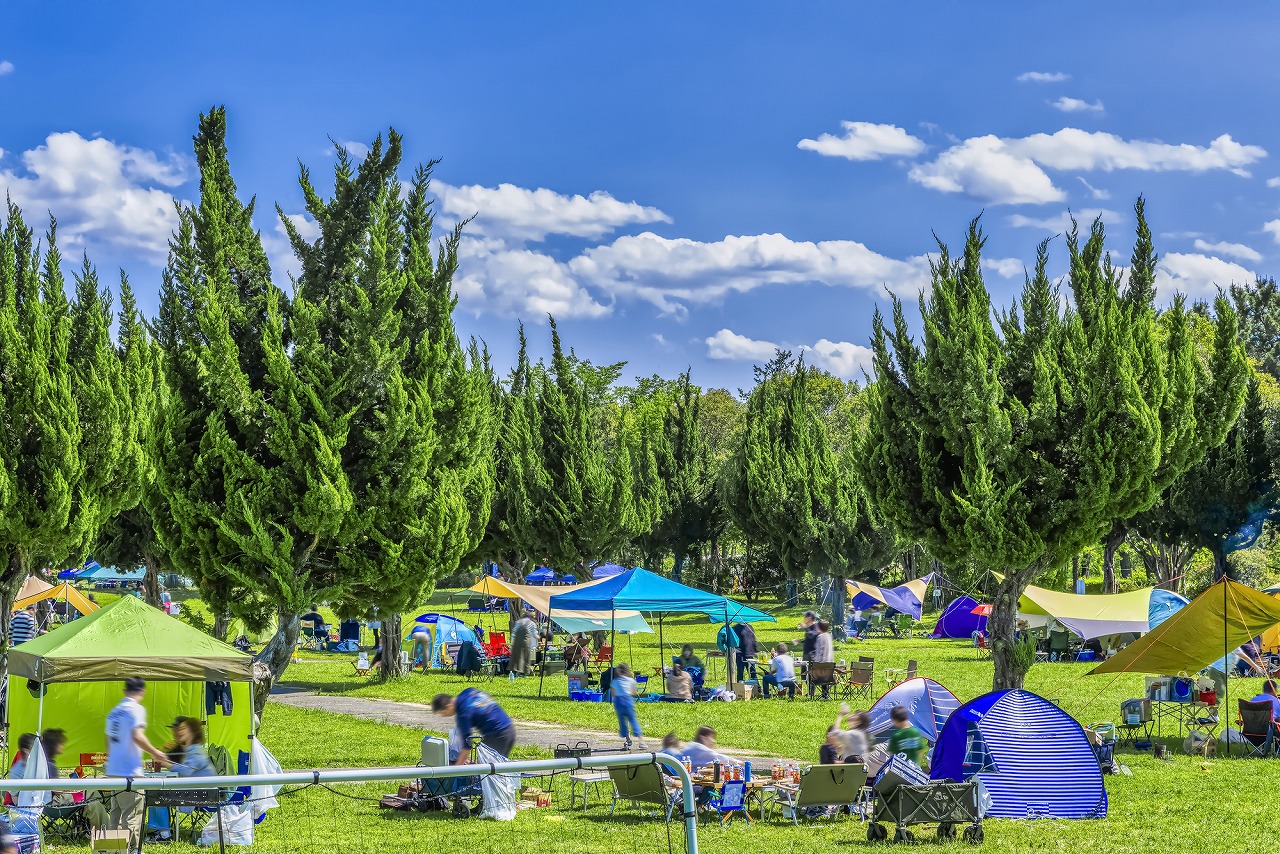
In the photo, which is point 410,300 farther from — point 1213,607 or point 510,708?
point 1213,607

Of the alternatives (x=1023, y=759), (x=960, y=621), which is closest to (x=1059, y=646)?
(x=960, y=621)

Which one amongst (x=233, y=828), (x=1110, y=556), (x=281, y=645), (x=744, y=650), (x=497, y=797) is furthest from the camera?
(x=1110, y=556)

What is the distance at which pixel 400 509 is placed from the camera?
17953 mm

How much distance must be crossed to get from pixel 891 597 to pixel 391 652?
1980 cm

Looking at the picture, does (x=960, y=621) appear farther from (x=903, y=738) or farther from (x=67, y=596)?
(x=67, y=596)

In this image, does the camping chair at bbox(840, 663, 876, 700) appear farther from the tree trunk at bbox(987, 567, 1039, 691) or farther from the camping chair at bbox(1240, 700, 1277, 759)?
the camping chair at bbox(1240, 700, 1277, 759)

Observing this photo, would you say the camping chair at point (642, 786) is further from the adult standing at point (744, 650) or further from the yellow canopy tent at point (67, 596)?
the yellow canopy tent at point (67, 596)

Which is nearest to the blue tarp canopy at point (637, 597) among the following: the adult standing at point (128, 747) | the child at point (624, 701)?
the child at point (624, 701)

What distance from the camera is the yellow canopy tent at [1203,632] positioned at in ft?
60.6

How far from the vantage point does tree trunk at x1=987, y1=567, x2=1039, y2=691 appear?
69.9ft

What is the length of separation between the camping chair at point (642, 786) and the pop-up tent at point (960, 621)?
88.2 ft

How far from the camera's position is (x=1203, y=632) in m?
18.6

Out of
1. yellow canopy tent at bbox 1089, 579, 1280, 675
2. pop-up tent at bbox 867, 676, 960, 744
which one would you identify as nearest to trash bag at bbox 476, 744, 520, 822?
pop-up tent at bbox 867, 676, 960, 744

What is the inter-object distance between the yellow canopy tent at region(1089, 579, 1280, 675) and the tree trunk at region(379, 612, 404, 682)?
1639 centimetres
